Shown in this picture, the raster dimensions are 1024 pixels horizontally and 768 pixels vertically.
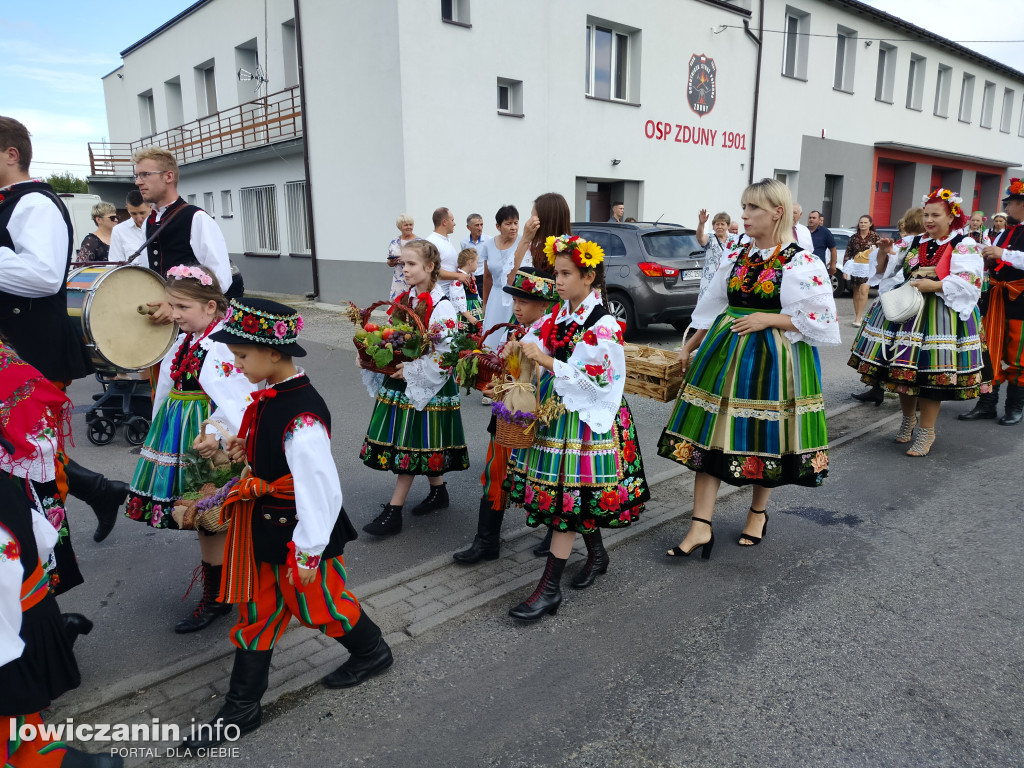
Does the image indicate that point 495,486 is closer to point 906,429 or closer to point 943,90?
point 906,429

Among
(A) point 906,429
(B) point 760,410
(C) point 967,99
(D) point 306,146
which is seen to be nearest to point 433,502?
(B) point 760,410

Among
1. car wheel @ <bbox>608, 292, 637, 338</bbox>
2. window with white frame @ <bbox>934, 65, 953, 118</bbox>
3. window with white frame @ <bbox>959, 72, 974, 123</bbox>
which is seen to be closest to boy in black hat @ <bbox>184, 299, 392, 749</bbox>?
car wheel @ <bbox>608, 292, 637, 338</bbox>

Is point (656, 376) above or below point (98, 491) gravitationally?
above

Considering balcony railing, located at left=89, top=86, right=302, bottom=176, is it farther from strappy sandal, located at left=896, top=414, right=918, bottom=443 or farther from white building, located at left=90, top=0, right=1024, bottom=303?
strappy sandal, located at left=896, top=414, right=918, bottom=443

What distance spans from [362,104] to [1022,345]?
11834 mm

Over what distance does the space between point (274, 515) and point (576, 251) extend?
5.68 feet

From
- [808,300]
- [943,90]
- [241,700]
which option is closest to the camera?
[241,700]

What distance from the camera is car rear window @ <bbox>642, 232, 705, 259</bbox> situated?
10.4m

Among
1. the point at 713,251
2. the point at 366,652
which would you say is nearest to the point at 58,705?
the point at 366,652

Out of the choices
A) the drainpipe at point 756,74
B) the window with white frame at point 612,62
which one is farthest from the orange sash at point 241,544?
the drainpipe at point 756,74

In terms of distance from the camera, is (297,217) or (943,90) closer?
(297,217)

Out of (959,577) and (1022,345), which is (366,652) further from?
(1022,345)

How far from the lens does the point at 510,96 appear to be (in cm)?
1470

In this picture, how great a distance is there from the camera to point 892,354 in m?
6.02
